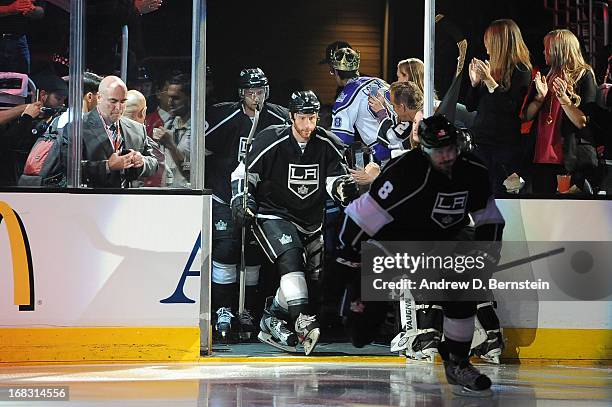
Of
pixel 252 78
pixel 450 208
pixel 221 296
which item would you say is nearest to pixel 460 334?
pixel 450 208

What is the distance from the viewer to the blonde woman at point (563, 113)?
26.8 ft

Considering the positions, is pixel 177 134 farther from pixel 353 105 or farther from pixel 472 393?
pixel 472 393

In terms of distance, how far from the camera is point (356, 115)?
8.43 metres

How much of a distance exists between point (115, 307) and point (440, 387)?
2.41m

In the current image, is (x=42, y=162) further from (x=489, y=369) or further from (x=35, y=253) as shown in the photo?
(x=489, y=369)

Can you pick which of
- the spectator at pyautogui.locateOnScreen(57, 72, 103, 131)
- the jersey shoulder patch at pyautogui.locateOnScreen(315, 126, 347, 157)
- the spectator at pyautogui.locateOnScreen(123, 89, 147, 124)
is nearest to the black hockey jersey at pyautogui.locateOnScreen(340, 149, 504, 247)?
the jersey shoulder patch at pyautogui.locateOnScreen(315, 126, 347, 157)

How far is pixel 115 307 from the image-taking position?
7762 mm

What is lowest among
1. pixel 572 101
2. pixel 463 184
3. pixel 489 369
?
pixel 489 369

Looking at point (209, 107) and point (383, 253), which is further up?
point (209, 107)

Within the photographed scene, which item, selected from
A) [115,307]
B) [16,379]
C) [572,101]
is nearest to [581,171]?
[572,101]

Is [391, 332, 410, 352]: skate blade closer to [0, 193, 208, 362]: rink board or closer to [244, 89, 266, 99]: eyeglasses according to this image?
[0, 193, 208, 362]: rink board

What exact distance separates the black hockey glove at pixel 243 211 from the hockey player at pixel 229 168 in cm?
7

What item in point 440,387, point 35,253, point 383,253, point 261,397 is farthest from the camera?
point 383,253

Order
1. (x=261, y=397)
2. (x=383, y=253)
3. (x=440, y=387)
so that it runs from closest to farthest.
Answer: (x=261, y=397), (x=440, y=387), (x=383, y=253)
